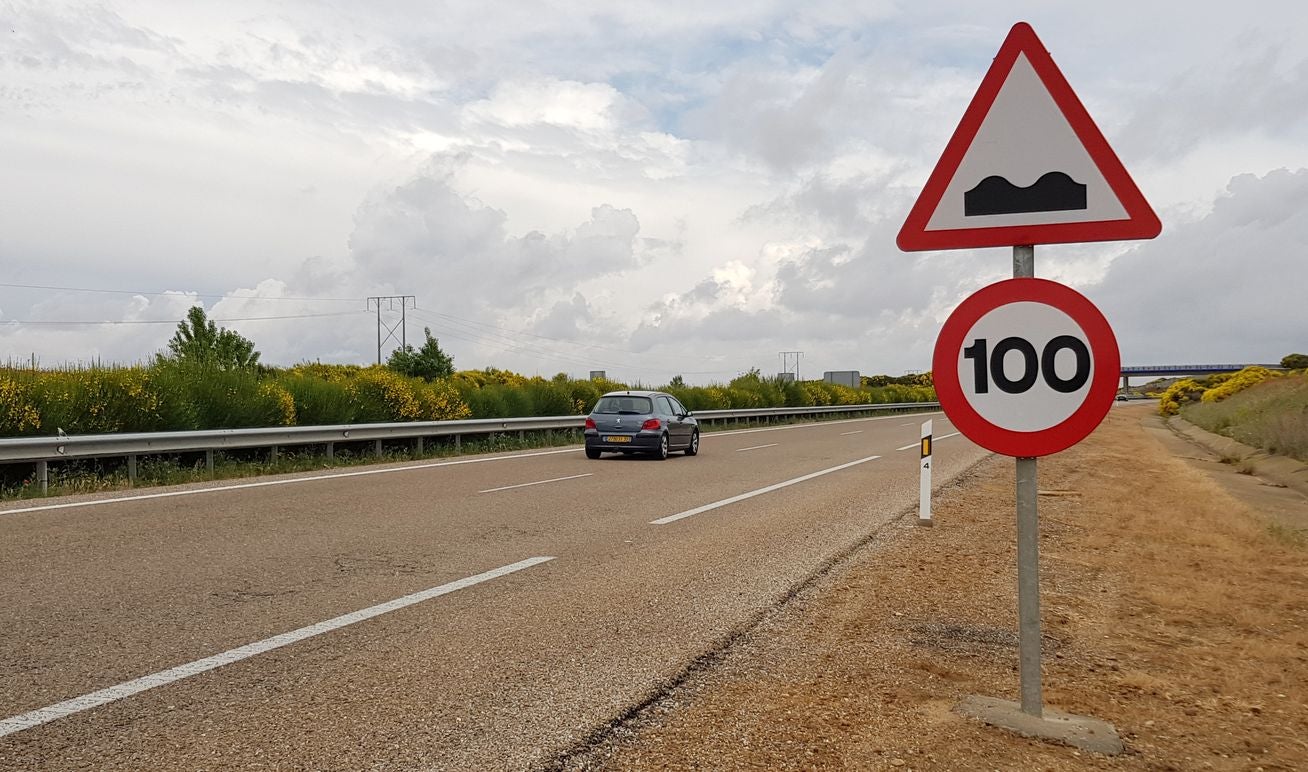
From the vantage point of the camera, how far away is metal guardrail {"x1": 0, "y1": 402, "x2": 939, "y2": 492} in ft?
42.5

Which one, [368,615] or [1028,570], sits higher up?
[1028,570]

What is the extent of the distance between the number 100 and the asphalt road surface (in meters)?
2.06

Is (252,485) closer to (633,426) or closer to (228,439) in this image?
(228,439)

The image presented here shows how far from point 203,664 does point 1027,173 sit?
4458 mm

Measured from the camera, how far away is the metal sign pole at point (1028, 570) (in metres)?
3.60

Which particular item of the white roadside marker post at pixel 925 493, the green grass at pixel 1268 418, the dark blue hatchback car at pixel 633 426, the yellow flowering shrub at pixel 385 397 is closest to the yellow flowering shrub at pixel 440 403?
the yellow flowering shrub at pixel 385 397

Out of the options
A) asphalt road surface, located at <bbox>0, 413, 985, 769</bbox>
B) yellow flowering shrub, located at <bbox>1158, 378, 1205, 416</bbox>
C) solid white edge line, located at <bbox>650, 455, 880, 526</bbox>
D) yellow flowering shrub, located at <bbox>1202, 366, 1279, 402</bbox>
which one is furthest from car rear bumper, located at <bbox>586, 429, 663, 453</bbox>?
yellow flowering shrub, located at <bbox>1158, 378, 1205, 416</bbox>

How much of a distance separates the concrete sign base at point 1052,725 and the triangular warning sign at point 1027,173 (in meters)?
1.90

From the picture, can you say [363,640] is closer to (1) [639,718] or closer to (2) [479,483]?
(1) [639,718]

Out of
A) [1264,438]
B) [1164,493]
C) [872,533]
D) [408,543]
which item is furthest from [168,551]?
[1264,438]

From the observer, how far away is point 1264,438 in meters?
19.7

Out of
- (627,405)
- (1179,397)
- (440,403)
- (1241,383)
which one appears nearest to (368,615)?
(627,405)

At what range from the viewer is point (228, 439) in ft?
52.4

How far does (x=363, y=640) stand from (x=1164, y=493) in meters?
11.6
